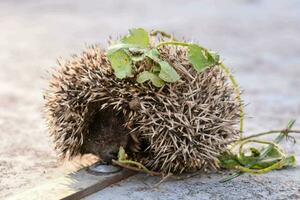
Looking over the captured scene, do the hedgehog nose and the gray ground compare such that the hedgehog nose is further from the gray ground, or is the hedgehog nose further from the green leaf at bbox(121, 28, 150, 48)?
the green leaf at bbox(121, 28, 150, 48)

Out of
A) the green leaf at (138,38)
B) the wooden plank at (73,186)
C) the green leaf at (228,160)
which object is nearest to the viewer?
the wooden plank at (73,186)

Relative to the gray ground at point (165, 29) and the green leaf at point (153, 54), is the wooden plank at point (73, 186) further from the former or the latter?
the green leaf at point (153, 54)

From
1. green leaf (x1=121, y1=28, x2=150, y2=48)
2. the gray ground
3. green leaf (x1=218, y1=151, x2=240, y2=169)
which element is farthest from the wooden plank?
green leaf (x1=121, y1=28, x2=150, y2=48)

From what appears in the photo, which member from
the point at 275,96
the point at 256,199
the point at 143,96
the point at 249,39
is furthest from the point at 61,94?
the point at 249,39

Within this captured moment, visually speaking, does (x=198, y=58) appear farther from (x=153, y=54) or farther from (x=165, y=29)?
(x=165, y=29)

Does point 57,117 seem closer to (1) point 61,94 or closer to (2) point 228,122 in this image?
(1) point 61,94

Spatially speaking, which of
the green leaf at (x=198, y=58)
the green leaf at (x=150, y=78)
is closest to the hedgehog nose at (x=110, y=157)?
the green leaf at (x=150, y=78)

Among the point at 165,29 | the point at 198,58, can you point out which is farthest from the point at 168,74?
the point at 165,29
